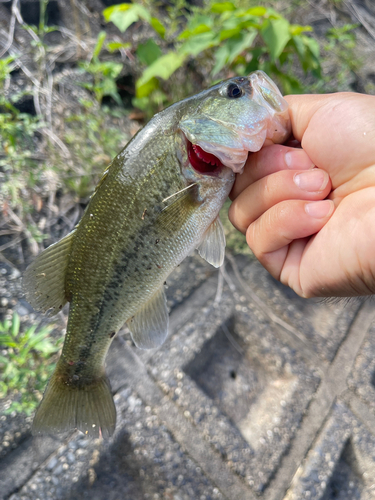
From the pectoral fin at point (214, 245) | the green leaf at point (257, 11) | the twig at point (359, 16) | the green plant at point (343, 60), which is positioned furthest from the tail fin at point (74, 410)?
the twig at point (359, 16)

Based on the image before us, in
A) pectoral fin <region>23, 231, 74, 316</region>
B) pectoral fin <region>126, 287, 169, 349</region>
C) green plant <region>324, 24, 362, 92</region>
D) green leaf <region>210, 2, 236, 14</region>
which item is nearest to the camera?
pectoral fin <region>23, 231, 74, 316</region>

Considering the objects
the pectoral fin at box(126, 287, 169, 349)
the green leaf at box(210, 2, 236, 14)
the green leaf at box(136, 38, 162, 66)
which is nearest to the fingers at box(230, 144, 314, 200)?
the pectoral fin at box(126, 287, 169, 349)

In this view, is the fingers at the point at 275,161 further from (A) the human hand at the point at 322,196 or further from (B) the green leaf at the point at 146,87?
(B) the green leaf at the point at 146,87

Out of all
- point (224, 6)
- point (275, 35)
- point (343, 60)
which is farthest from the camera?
point (343, 60)

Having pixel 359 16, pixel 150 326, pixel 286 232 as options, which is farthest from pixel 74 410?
pixel 359 16

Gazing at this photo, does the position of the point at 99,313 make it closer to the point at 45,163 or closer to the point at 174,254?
the point at 174,254

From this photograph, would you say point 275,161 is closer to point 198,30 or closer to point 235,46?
point 235,46

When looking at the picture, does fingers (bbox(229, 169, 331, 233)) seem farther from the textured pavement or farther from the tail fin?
the tail fin
